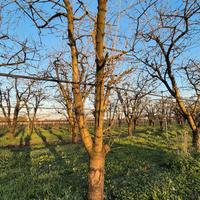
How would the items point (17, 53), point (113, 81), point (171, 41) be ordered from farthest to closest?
point (17, 53) → point (171, 41) → point (113, 81)

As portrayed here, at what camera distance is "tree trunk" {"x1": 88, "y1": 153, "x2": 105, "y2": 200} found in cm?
510

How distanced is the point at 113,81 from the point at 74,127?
1852 centimetres

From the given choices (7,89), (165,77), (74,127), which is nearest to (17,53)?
(165,77)

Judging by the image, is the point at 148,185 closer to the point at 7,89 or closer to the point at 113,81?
the point at 113,81

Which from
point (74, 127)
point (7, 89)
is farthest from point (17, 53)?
point (7, 89)

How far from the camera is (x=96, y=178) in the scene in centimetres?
513

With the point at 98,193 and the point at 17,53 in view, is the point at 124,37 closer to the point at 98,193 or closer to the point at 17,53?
the point at 98,193

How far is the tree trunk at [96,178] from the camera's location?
5.10 meters

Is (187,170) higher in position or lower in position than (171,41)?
lower

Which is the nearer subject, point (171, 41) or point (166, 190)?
point (166, 190)

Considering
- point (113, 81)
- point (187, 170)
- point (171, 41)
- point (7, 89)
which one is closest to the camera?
point (113, 81)

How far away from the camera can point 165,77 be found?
12.1 m

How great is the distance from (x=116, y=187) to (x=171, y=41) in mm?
7784

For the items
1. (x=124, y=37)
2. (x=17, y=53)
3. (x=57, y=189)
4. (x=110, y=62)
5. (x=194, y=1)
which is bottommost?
(x=57, y=189)
